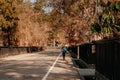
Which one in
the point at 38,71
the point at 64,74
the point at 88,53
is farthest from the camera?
the point at 88,53

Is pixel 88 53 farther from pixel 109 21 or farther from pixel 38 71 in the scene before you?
pixel 109 21

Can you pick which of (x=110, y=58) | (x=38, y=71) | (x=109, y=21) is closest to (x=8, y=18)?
(x=38, y=71)

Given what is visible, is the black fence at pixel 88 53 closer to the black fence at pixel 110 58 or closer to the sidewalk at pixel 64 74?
the sidewalk at pixel 64 74

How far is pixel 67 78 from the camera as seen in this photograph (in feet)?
72.7

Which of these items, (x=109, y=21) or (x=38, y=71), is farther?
(x=38, y=71)

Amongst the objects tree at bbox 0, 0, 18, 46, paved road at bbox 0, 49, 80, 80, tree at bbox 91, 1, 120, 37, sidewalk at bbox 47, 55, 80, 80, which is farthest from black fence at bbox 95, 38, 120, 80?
tree at bbox 0, 0, 18, 46

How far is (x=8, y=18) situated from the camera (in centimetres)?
6203

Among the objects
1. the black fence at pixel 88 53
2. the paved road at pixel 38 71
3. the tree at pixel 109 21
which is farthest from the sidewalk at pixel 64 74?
the tree at pixel 109 21

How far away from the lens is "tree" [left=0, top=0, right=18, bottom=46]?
193 ft

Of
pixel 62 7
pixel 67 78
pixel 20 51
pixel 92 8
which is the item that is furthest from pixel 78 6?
pixel 20 51

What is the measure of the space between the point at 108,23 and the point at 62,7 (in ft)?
127

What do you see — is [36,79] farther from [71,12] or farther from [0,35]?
[0,35]

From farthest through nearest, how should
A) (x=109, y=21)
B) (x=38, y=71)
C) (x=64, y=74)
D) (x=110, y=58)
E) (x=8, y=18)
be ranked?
(x=8, y=18), (x=38, y=71), (x=64, y=74), (x=110, y=58), (x=109, y=21)

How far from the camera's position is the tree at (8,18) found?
58794 millimetres
